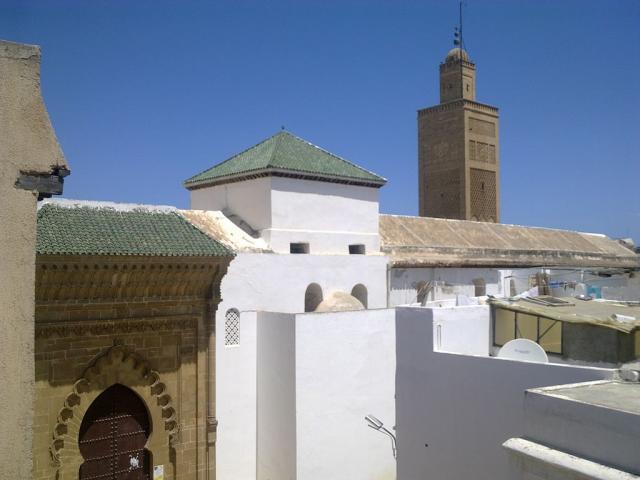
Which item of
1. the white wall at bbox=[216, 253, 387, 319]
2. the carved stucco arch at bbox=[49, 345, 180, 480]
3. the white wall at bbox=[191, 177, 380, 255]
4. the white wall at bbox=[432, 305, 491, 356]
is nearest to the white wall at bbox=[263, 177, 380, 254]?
the white wall at bbox=[191, 177, 380, 255]

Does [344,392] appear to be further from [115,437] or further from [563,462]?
[563,462]

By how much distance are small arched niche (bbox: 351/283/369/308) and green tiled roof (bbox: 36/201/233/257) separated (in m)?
4.29

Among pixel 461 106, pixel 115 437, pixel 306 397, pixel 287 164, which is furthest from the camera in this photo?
pixel 461 106

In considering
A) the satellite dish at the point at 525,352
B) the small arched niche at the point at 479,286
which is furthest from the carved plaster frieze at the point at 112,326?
the small arched niche at the point at 479,286

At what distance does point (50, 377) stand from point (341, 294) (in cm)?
572

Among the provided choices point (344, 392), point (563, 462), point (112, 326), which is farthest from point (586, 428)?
point (344, 392)

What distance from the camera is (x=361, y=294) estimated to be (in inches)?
542

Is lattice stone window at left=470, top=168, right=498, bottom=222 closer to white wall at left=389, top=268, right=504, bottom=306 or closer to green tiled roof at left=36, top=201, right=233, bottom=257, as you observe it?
white wall at left=389, top=268, right=504, bottom=306

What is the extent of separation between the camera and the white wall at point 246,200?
42.1ft

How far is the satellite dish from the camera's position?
709 cm

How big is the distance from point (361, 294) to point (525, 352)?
21.9ft

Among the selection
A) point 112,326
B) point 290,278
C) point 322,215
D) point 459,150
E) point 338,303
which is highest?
point 459,150

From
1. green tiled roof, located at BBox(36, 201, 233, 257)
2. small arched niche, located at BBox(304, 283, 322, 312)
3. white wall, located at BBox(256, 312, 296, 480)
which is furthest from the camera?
small arched niche, located at BBox(304, 283, 322, 312)

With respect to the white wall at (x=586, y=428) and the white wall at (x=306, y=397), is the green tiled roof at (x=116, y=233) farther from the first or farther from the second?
the white wall at (x=586, y=428)
